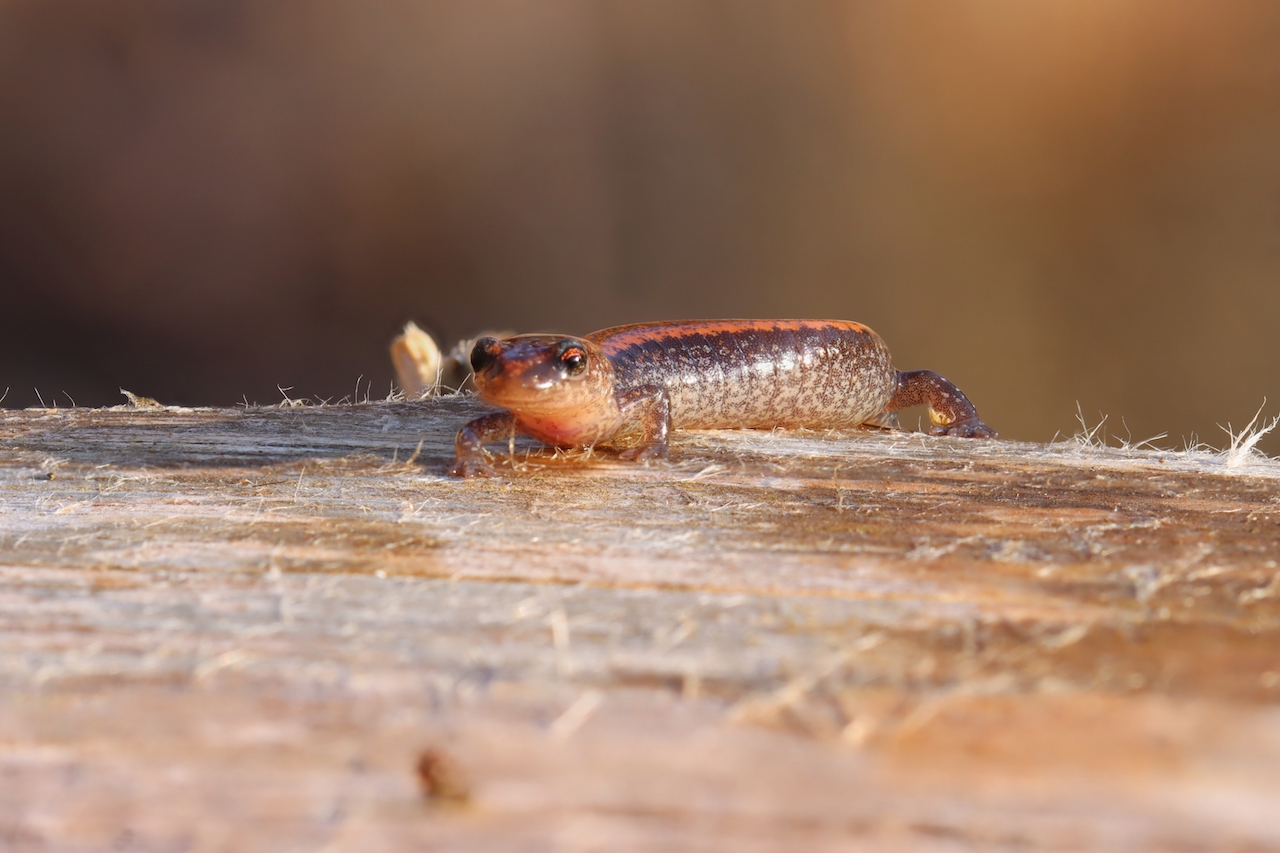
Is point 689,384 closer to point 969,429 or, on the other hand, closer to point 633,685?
point 969,429

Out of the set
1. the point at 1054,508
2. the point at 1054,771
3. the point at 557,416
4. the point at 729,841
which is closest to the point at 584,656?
the point at 729,841

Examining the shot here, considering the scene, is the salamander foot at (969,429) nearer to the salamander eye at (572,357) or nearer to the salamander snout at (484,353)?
the salamander eye at (572,357)

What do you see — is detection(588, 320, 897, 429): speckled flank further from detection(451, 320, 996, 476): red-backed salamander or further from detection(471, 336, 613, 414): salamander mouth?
detection(471, 336, 613, 414): salamander mouth

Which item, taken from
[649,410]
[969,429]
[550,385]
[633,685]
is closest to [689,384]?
[649,410]

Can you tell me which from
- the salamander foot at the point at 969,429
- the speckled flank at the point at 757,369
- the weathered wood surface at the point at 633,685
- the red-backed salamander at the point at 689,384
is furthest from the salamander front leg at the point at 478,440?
the salamander foot at the point at 969,429

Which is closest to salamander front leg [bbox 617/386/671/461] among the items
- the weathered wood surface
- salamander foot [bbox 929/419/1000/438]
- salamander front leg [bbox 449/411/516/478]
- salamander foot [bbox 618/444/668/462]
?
salamander foot [bbox 618/444/668/462]

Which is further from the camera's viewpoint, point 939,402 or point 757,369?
point 939,402
